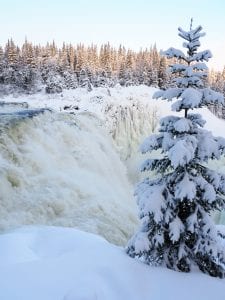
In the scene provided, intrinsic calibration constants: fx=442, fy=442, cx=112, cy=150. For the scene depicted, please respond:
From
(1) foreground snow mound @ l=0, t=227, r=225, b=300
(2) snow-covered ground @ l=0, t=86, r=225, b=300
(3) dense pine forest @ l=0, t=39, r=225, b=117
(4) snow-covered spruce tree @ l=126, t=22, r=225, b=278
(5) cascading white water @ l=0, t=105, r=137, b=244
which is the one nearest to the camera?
(1) foreground snow mound @ l=0, t=227, r=225, b=300

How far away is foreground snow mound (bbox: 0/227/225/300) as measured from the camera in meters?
7.21

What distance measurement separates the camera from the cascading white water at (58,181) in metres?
14.7

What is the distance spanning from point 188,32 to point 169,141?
223cm

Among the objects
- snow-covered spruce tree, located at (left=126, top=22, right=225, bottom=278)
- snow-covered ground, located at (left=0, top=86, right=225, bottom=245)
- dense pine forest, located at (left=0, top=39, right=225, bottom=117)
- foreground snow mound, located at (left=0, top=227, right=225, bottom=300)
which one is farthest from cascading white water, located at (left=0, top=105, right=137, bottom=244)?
dense pine forest, located at (left=0, top=39, right=225, bottom=117)

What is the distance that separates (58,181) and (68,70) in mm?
48406

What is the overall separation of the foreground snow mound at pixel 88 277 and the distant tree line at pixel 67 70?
46.1 metres

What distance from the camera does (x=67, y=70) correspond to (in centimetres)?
6319

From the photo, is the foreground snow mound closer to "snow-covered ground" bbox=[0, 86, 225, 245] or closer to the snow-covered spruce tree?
the snow-covered spruce tree

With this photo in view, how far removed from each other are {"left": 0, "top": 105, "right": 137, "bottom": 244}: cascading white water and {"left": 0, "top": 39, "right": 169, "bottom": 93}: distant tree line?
32.7 meters

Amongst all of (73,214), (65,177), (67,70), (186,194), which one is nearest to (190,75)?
(186,194)

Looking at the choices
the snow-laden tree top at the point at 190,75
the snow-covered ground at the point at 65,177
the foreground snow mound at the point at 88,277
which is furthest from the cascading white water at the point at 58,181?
the snow-laden tree top at the point at 190,75

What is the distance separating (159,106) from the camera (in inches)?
1652

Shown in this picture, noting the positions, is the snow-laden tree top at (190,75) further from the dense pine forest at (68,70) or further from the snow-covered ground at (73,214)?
the dense pine forest at (68,70)

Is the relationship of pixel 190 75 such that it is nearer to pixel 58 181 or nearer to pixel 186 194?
pixel 186 194
